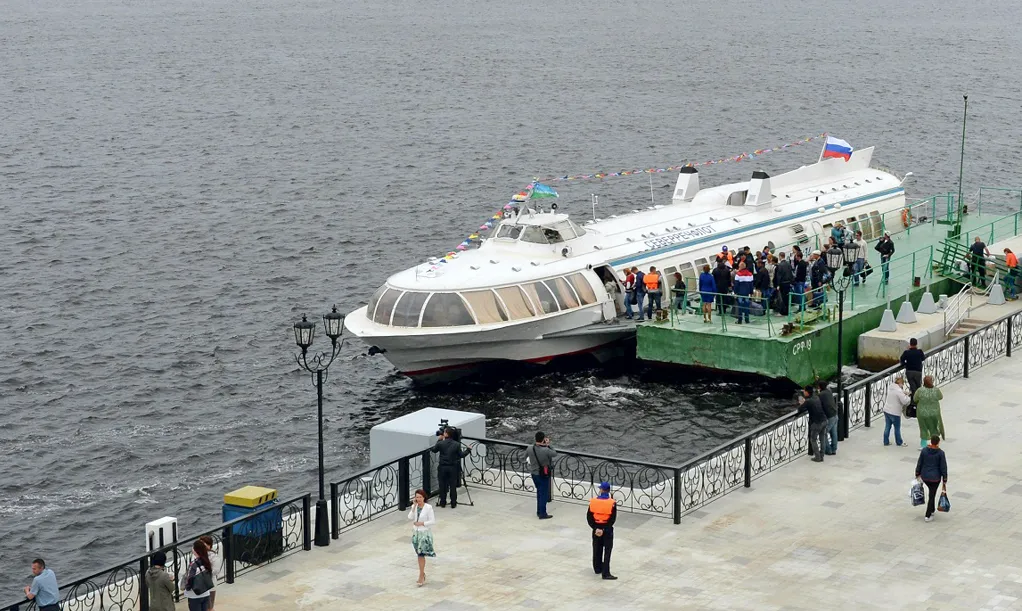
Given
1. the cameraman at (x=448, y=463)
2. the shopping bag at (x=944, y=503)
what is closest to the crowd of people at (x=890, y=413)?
the shopping bag at (x=944, y=503)

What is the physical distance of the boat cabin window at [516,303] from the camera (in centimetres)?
4603

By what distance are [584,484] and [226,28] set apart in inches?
6172

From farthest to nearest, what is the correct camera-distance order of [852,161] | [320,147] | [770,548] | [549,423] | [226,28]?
1. [226,28]
2. [320,147]
3. [852,161]
4. [549,423]
5. [770,548]

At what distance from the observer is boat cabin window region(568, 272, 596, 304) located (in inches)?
1869

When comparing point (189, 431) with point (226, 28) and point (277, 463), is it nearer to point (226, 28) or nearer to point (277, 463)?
point (277, 463)

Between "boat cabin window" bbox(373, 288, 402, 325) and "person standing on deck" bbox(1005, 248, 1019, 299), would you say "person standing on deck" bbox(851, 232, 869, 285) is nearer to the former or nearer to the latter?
"person standing on deck" bbox(1005, 248, 1019, 299)

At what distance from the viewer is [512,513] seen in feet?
99.0

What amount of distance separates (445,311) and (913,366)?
578 inches

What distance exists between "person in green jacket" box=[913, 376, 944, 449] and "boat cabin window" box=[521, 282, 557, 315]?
16313 mm

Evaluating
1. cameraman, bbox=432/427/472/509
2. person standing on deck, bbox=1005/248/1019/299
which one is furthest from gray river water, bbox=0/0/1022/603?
cameraman, bbox=432/427/472/509

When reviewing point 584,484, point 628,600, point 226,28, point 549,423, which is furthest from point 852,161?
point 226,28

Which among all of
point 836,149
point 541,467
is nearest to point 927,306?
point 836,149

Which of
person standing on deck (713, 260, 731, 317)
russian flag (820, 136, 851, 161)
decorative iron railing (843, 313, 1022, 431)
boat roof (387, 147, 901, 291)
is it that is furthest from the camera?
russian flag (820, 136, 851, 161)

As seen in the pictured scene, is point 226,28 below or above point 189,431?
above
